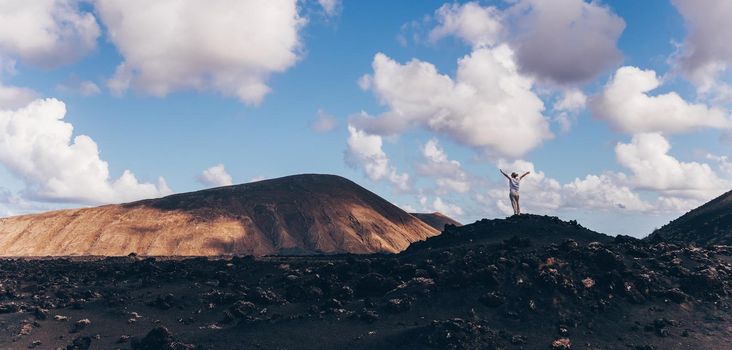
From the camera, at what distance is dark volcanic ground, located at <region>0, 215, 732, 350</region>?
2880cm

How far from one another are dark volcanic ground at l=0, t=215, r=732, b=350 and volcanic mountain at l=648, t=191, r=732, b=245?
17563mm

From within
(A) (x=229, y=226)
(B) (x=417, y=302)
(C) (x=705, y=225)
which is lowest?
(B) (x=417, y=302)

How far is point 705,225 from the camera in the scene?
64062mm

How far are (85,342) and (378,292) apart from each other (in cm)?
1648

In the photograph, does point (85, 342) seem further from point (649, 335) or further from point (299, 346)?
point (649, 335)

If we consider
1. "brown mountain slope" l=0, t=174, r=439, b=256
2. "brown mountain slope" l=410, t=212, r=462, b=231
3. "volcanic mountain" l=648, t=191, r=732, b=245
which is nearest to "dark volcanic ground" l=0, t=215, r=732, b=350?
"volcanic mountain" l=648, t=191, r=732, b=245

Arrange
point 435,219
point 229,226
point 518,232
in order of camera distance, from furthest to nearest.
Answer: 1. point 435,219
2. point 229,226
3. point 518,232

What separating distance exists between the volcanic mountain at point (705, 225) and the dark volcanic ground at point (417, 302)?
1756 cm

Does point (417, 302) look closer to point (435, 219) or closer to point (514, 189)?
point (514, 189)

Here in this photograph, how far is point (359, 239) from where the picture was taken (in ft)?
383

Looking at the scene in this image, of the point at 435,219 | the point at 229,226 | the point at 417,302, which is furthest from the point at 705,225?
the point at 435,219

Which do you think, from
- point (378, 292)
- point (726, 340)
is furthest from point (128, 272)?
point (726, 340)

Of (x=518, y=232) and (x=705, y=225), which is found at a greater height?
(x=705, y=225)

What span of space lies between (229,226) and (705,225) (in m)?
81.2
